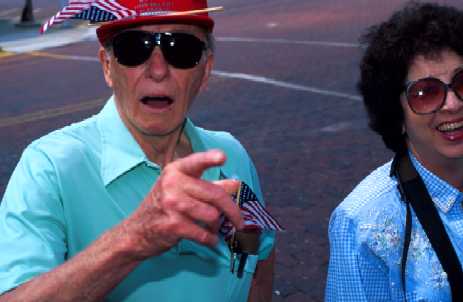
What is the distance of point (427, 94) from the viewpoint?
2.86 m

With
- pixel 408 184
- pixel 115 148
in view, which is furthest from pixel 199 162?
pixel 408 184

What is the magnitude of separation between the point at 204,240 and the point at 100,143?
0.84 meters

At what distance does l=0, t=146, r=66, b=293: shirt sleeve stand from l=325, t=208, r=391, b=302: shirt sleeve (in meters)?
1.08

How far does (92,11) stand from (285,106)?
8.10m

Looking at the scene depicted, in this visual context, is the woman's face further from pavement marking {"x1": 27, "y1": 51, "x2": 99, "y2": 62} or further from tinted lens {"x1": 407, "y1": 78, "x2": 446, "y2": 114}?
pavement marking {"x1": 27, "y1": 51, "x2": 99, "y2": 62}

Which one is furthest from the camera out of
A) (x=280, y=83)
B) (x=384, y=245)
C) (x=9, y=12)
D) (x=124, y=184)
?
(x=9, y=12)

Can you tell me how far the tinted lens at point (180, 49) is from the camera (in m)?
2.54

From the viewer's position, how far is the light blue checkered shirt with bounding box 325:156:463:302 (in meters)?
2.74

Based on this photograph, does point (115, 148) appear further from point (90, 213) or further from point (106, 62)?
point (106, 62)

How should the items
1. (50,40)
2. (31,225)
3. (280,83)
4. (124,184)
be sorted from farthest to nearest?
(50,40) < (280,83) < (124,184) < (31,225)

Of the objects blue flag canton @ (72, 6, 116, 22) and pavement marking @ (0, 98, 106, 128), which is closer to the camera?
blue flag canton @ (72, 6, 116, 22)

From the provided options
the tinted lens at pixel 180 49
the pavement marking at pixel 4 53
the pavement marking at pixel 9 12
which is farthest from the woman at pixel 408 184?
the pavement marking at pixel 9 12

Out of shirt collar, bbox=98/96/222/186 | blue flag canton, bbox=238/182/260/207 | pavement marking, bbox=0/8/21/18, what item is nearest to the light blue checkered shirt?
blue flag canton, bbox=238/182/260/207

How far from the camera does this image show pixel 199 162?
167 centimetres
